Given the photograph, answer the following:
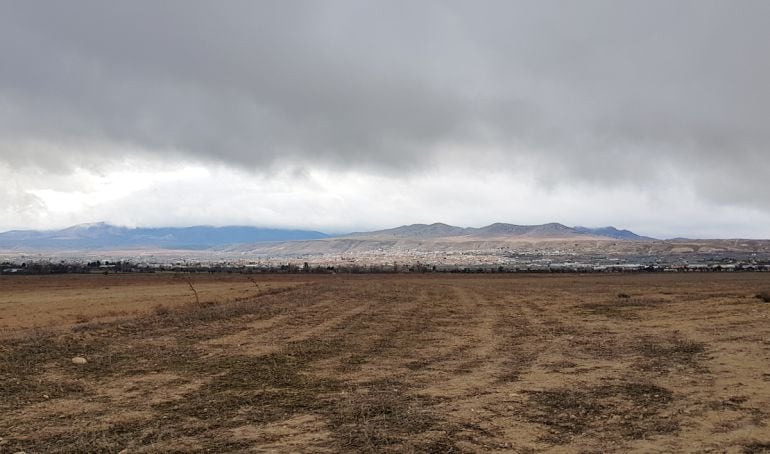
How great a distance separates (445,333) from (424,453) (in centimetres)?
1137

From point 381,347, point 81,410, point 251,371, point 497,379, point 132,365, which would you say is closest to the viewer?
point 81,410

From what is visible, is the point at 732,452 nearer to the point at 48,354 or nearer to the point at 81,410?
the point at 81,410

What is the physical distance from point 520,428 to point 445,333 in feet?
34.0

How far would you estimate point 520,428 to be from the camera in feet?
23.7

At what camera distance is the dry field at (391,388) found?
22.7 feet

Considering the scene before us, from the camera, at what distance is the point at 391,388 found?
9.77 metres

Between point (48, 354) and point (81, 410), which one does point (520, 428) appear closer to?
point (81, 410)

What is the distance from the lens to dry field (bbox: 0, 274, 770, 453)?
272 inches

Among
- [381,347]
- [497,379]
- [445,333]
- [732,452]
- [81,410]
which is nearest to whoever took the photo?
[732,452]

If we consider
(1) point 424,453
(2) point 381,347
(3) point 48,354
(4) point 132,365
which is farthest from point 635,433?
(3) point 48,354

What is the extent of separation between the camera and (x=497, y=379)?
1029 centimetres

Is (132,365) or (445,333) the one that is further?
(445,333)

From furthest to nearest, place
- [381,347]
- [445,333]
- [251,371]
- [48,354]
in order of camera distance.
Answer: [445,333] → [381,347] → [48,354] → [251,371]

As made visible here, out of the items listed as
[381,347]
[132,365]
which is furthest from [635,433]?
[132,365]
